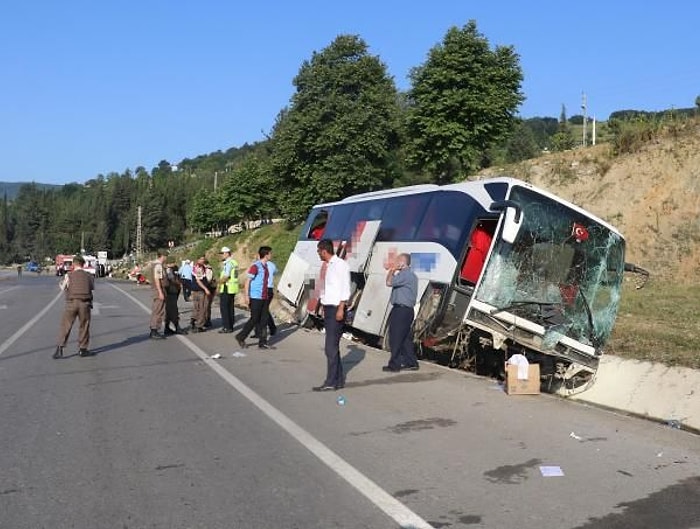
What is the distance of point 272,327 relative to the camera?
52.6 ft

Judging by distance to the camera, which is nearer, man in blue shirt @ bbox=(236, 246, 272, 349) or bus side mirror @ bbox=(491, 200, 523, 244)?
bus side mirror @ bbox=(491, 200, 523, 244)

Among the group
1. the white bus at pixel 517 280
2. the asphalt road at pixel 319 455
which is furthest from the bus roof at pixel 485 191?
the asphalt road at pixel 319 455

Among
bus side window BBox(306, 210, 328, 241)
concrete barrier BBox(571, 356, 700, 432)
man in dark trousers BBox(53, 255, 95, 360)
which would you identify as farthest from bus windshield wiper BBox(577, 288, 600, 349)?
bus side window BBox(306, 210, 328, 241)

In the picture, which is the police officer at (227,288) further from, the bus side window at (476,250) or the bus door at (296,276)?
the bus side window at (476,250)

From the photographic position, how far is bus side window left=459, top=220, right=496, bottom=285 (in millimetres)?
10617

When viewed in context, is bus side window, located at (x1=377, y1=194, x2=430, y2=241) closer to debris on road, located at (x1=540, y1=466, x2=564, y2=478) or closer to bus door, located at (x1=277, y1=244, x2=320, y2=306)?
bus door, located at (x1=277, y1=244, x2=320, y2=306)

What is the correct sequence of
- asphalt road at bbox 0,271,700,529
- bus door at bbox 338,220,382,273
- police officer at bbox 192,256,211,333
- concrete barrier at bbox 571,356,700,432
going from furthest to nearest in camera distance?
police officer at bbox 192,256,211,333 → bus door at bbox 338,220,382,273 → concrete barrier at bbox 571,356,700,432 → asphalt road at bbox 0,271,700,529

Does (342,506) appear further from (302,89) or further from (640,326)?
(302,89)

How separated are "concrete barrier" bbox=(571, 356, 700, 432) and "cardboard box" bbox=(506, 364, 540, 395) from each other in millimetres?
724

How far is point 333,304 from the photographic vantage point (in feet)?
31.0

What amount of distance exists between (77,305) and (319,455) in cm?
750

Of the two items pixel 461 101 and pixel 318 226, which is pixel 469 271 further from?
pixel 461 101

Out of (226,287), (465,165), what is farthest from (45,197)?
(226,287)

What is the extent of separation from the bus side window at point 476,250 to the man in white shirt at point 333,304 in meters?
2.05
